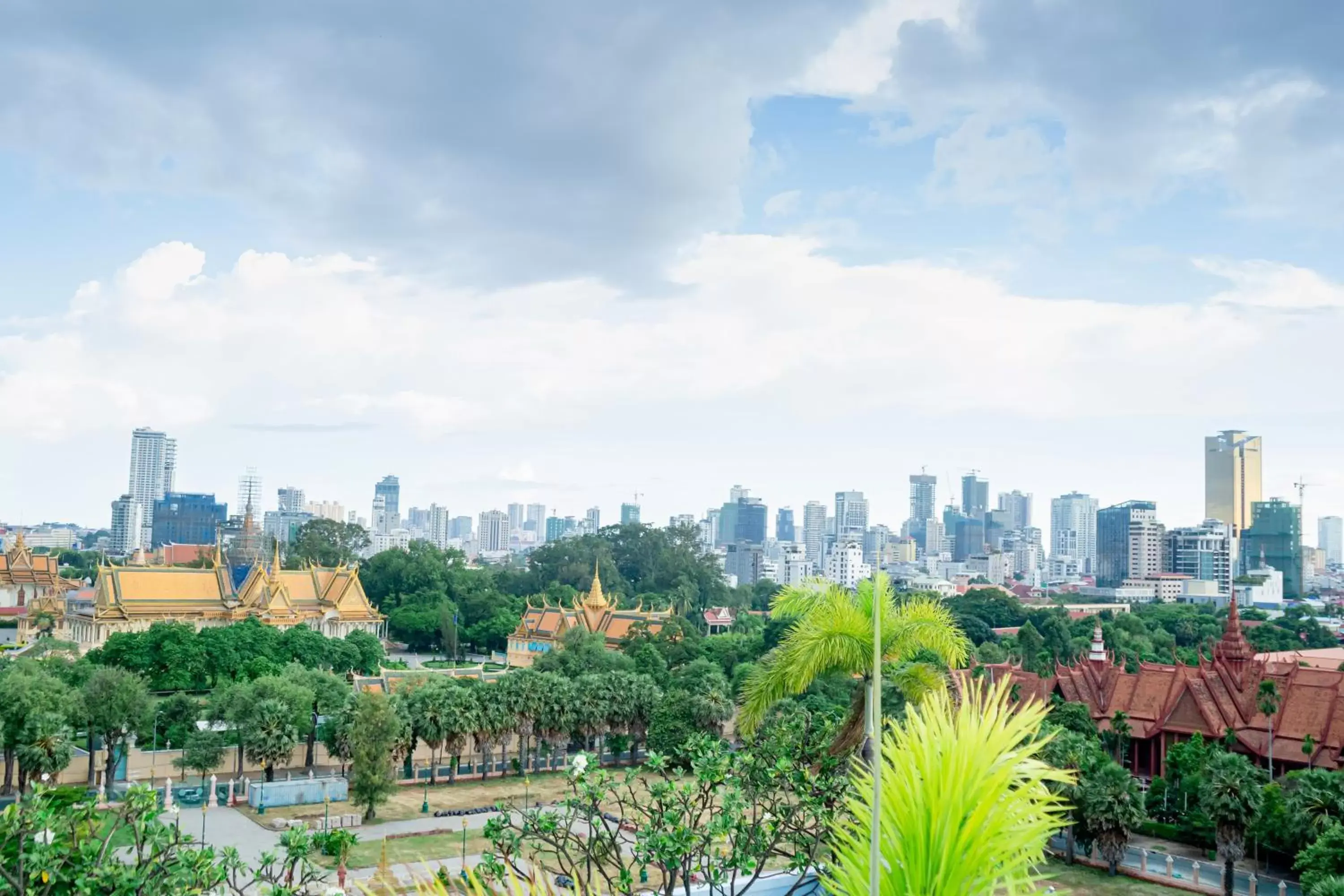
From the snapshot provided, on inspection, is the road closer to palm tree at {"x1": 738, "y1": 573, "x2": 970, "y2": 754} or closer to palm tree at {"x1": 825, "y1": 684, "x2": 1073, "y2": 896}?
palm tree at {"x1": 738, "y1": 573, "x2": 970, "y2": 754}

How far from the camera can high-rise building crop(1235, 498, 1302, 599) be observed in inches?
5566

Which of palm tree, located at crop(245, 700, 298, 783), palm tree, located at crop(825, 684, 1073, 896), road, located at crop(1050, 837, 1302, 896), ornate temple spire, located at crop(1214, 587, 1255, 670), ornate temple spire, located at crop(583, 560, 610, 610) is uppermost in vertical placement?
palm tree, located at crop(825, 684, 1073, 896)

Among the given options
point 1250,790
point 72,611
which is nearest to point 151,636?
point 72,611

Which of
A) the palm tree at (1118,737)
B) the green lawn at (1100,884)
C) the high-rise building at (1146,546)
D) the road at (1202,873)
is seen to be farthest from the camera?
the high-rise building at (1146,546)

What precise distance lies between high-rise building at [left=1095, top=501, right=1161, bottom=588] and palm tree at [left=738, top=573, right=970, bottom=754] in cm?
15222

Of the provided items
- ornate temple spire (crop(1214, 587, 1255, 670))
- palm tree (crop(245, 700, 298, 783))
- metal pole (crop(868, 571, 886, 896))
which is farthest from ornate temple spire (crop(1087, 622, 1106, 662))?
metal pole (crop(868, 571, 886, 896))

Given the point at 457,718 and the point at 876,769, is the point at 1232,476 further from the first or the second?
the point at 876,769

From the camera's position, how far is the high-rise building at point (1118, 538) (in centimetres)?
15688

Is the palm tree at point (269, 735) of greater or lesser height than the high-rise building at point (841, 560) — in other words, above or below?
below

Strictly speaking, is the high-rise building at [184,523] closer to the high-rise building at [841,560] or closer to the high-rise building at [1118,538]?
the high-rise building at [841,560]

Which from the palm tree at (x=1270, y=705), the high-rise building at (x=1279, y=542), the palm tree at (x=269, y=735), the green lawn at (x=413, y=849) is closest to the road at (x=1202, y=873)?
the palm tree at (x=1270, y=705)

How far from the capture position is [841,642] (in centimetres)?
1203

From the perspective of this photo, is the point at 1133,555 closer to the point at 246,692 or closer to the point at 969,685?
the point at 246,692

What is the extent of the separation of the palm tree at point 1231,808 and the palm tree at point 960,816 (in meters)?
23.7
